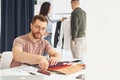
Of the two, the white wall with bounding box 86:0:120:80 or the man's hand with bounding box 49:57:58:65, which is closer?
the white wall with bounding box 86:0:120:80

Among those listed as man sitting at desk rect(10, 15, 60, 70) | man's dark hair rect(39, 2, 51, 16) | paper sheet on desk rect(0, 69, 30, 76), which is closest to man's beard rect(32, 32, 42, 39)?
man sitting at desk rect(10, 15, 60, 70)

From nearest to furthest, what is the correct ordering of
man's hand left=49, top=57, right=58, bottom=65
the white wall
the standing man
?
the white wall, the standing man, man's hand left=49, top=57, right=58, bottom=65

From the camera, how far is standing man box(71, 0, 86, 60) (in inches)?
47.1

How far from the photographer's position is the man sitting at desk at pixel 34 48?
1.28 meters

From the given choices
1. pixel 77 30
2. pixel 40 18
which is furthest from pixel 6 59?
pixel 77 30

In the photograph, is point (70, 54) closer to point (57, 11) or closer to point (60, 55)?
point (60, 55)

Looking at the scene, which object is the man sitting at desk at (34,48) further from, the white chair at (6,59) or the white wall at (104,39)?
the white wall at (104,39)

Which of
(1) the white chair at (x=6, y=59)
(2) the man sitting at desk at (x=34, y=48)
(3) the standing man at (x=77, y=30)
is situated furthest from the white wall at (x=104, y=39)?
(1) the white chair at (x=6, y=59)

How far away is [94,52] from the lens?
0.67 m

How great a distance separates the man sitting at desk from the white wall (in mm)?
634

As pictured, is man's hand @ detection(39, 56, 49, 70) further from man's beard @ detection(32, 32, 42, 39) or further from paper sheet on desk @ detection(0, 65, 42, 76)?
man's beard @ detection(32, 32, 42, 39)

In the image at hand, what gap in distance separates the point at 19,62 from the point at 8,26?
0.95 feet

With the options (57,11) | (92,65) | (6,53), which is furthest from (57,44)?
(92,65)

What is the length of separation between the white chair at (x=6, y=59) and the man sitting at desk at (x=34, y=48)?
3 centimetres
